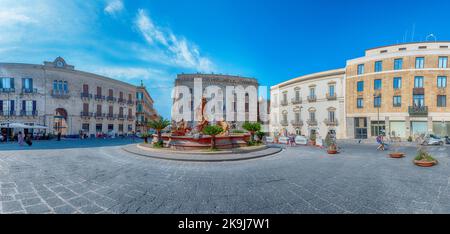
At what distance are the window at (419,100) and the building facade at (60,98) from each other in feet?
148

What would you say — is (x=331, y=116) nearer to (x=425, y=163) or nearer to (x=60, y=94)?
(x=425, y=163)

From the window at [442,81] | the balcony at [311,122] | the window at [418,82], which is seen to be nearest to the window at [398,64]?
the window at [418,82]

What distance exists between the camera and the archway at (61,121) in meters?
24.9

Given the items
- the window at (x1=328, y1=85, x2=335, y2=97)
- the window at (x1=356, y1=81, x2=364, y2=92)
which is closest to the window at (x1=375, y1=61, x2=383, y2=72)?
the window at (x1=356, y1=81, x2=364, y2=92)

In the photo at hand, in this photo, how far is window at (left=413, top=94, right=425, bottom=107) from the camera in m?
21.3

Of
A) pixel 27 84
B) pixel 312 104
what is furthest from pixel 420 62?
pixel 27 84

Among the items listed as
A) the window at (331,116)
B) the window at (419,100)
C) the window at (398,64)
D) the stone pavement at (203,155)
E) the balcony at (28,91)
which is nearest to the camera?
the stone pavement at (203,155)

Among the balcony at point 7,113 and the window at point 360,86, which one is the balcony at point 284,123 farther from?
the balcony at point 7,113

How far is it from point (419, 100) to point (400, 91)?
2.25 metres

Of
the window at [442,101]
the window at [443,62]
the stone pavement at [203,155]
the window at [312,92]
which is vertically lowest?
the stone pavement at [203,155]

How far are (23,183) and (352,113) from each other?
32.0 meters

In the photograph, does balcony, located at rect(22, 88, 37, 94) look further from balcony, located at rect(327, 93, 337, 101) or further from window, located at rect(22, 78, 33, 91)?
balcony, located at rect(327, 93, 337, 101)

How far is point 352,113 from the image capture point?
24.8m
